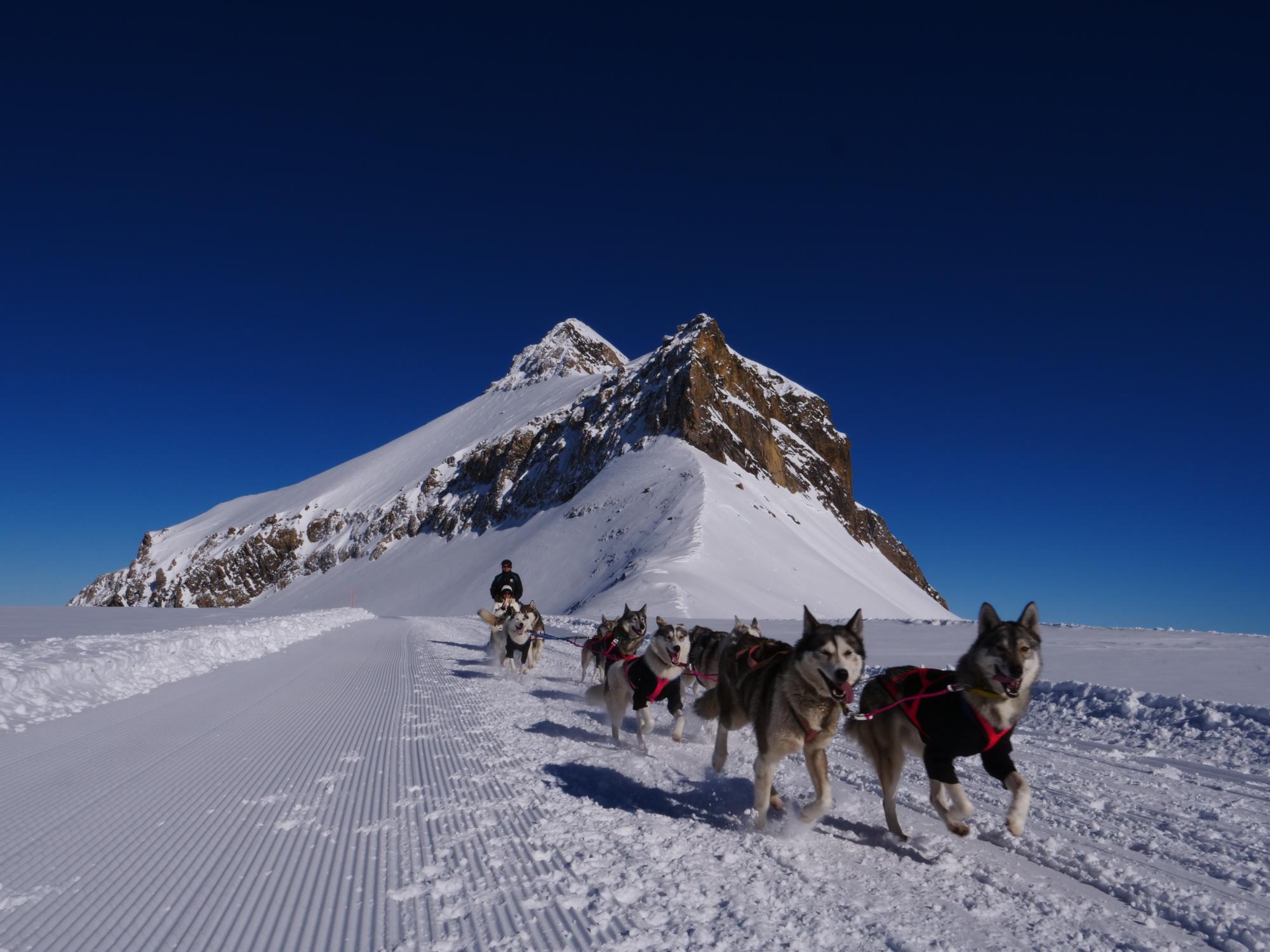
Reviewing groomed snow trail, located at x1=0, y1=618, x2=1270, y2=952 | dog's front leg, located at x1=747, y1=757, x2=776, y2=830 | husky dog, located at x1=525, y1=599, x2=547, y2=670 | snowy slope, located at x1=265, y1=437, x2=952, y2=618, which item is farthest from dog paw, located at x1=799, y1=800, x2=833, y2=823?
snowy slope, located at x1=265, y1=437, x2=952, y2=618

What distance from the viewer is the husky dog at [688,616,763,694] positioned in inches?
315

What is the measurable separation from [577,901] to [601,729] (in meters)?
4.87

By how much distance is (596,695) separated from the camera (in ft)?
25.9

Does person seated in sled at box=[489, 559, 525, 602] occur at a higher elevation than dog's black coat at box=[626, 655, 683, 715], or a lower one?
higher

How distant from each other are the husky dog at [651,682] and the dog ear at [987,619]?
3.44m

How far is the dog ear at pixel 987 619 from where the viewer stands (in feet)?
14.0

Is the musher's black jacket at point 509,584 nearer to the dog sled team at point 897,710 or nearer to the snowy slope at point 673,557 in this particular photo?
the dog sled team at point 897,710

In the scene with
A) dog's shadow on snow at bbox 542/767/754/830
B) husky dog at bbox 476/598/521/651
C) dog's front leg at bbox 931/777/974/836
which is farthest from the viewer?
husky dog at bbox 476/598/521/651

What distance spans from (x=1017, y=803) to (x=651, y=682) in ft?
12.2

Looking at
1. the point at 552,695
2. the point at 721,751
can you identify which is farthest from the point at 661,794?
the point at 552,695

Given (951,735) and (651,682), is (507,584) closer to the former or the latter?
(651,682)

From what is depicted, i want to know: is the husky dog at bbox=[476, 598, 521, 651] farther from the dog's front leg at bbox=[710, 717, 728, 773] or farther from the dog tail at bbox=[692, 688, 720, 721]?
the dog's front leg at bbox=[710, 717, 728, 773]

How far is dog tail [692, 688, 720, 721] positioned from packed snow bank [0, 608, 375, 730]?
6817 mm

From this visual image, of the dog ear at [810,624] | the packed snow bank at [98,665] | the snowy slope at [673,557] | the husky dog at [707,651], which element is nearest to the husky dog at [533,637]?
the husky dog at [707,651]
